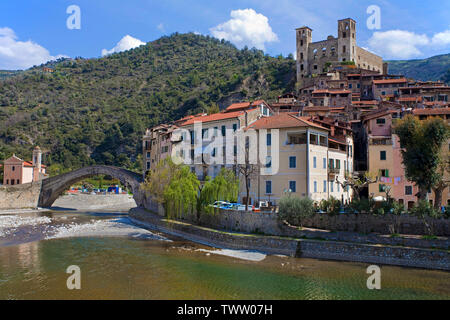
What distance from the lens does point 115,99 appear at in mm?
158500

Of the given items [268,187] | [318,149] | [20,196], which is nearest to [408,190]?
[318,149]

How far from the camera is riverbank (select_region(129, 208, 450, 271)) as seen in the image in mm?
21938

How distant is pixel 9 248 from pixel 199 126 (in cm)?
2310

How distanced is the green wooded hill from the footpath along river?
73.5m

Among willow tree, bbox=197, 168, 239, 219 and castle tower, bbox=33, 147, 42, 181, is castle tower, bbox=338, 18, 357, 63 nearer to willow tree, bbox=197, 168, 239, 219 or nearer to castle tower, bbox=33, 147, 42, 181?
willow tree, bbox=197, 168, 239, 219

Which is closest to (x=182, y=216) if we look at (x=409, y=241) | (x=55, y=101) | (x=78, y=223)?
(x=78, y=223)

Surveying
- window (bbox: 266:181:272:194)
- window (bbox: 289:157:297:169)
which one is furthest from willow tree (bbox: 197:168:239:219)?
window (bbox: 289:157:297:169)

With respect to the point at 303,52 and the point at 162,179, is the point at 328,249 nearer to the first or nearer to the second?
the point at 162,179

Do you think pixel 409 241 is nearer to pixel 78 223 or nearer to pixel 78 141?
pixel 78 223

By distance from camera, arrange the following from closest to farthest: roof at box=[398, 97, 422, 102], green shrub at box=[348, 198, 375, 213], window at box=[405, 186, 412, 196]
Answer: green shrub at box=[348, 198, 375, 213], window at box=[405, 186, 412, 196], roof at box=[398, 97, 422, 102]

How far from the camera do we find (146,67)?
194 m

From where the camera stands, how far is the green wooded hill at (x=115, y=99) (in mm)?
113812

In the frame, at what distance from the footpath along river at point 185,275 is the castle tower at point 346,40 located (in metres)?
79.9

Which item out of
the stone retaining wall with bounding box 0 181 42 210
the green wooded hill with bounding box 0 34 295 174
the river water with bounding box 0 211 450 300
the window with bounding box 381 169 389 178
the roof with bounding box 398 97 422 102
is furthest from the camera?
the green wooded hill with bounding box 0 34 295 174
